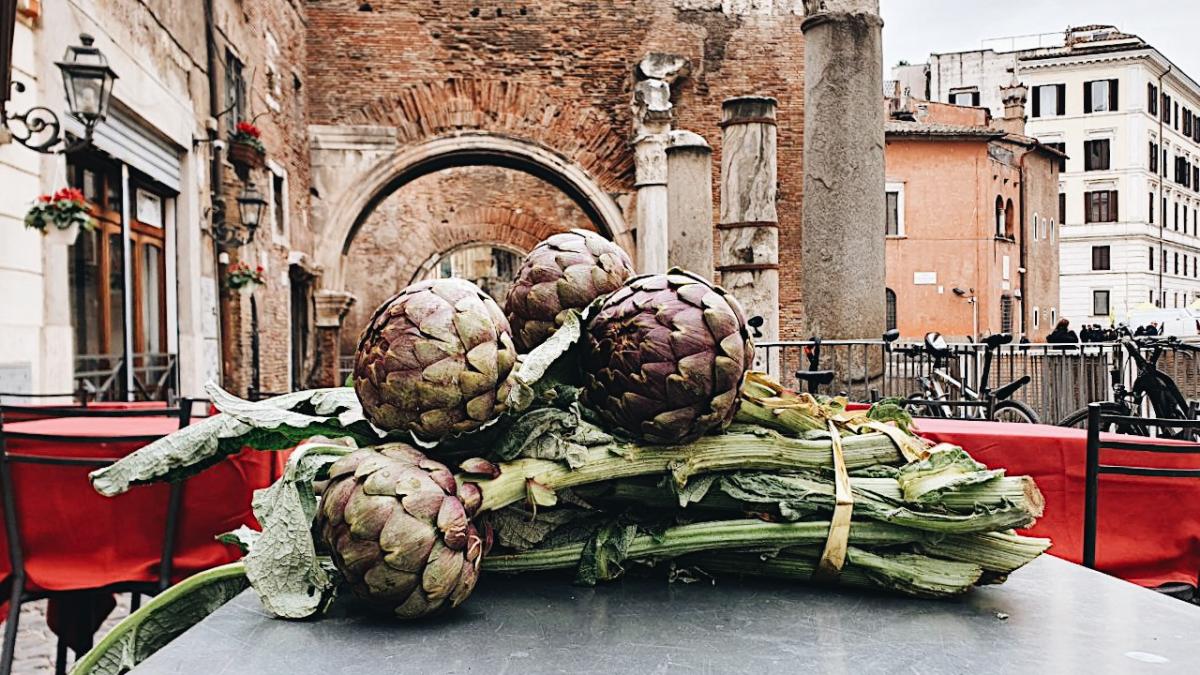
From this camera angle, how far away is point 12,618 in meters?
2.62

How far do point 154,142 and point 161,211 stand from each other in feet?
2.77

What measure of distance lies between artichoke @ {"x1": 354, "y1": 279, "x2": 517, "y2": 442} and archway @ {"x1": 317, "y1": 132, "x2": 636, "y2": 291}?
14913 mm

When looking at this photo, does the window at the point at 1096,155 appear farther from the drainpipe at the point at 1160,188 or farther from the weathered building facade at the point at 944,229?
the weathered building facade at the point at 944,229

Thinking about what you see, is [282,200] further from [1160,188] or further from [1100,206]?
[1160,188]

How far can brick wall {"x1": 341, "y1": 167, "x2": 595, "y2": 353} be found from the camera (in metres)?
23.9

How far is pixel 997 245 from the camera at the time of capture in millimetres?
31219

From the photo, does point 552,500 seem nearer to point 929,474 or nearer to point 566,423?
point 566,423

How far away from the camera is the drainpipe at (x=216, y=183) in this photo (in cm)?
1081

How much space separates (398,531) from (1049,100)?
53.0m

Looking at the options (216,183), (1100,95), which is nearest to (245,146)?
(216,183)

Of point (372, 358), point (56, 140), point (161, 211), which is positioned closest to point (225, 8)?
point (161, 211)

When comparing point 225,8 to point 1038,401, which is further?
point 225,8

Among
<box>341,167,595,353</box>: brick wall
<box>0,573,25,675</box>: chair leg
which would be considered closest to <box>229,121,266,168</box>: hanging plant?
<box>0,573,25,675</box>: chair leg

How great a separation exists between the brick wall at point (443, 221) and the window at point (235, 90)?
11.7 meters
